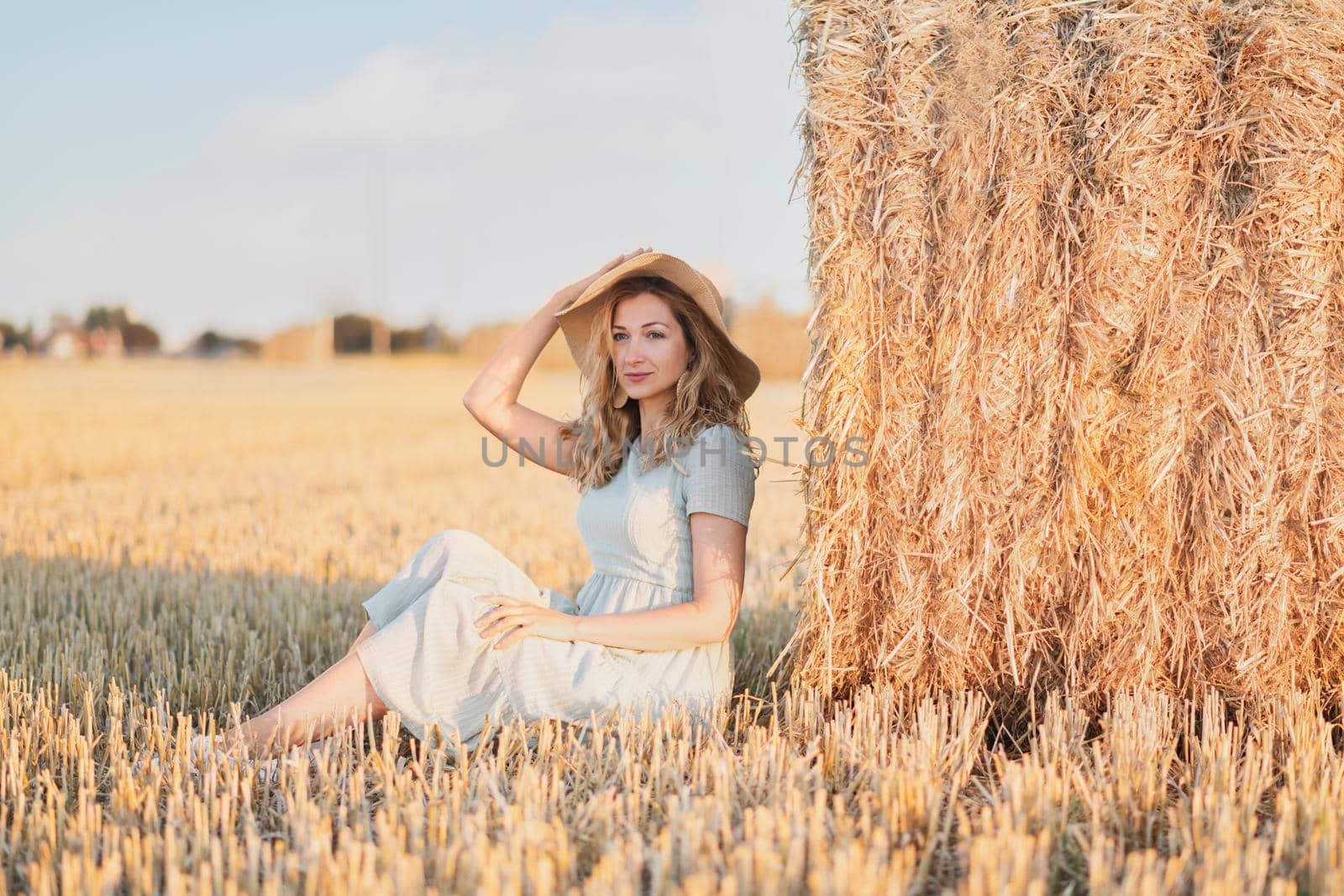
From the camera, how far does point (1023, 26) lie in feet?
8.79

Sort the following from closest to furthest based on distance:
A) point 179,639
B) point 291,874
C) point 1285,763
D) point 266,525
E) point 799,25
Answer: point 291,874
point 1285,763
point 799,25
point 179,639
point 266,525

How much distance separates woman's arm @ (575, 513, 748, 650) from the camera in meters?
2.89

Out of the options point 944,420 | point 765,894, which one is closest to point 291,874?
point 765,894

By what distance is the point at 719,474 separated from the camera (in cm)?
294

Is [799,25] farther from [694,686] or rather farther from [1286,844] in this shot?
[1286,844]

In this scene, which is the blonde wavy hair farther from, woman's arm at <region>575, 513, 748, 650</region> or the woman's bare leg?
the woman's bare leg

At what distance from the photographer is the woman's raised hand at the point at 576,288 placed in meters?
3.16

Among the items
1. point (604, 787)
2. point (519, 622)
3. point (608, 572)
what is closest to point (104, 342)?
point (608, 572)

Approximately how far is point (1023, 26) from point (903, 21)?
313 millimetres

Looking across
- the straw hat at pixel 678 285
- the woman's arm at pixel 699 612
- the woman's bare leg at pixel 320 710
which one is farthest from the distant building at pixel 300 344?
the woman's arm at pixel 699 612

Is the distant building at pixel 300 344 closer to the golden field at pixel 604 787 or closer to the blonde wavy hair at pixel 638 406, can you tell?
→ the golden field at pixel 604 787

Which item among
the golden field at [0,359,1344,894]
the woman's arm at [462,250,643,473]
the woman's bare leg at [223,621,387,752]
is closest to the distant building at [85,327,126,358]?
the golden field at [0,359,1344,894]

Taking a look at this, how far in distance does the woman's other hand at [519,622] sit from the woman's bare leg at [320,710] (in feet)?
1.20

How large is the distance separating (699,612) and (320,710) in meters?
1.09
